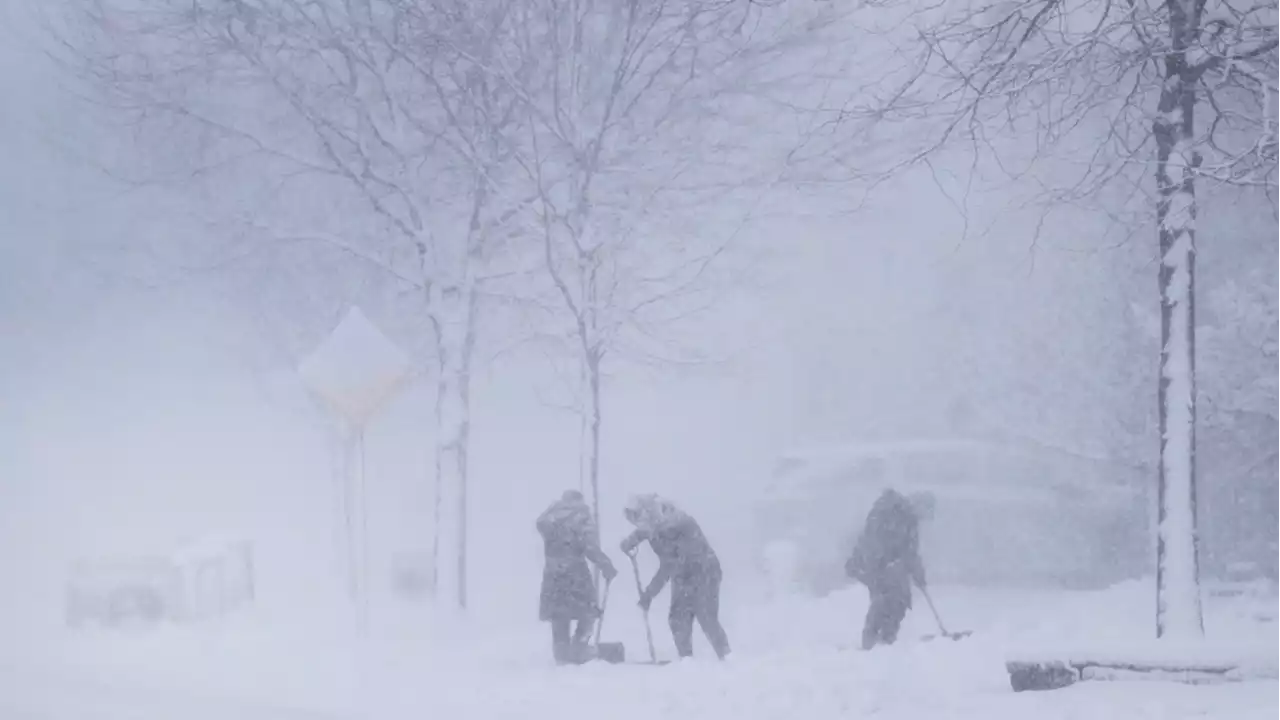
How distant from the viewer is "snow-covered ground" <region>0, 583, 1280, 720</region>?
7.38 m

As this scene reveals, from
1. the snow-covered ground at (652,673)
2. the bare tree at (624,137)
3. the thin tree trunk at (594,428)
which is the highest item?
the bare tree at (624,137)

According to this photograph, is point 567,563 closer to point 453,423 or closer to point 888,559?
point 888,559

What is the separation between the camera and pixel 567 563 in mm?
10727

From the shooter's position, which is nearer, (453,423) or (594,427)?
(594,427)

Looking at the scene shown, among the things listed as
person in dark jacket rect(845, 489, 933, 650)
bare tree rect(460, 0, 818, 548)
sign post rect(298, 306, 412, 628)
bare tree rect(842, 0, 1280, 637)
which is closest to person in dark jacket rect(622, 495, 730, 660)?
person in dark jacket rect(845, 489, 933, 650)

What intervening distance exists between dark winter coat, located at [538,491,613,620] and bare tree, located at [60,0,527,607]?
10.6ft

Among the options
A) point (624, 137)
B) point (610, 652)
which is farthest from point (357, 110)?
point (610, 652)

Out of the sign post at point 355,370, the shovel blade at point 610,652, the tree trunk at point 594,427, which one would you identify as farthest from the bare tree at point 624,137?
the sign post at point 355,370

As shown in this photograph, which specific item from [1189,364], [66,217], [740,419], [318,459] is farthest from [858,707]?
[318,459]

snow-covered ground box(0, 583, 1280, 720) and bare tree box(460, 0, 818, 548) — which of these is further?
bare tree box(460, 0, 818, 548)

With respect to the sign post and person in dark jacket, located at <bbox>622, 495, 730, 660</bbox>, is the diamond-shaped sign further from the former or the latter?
person in dark jacket, located at <bbox>622, 495, 730, 660</bbox>

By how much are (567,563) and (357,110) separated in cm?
662

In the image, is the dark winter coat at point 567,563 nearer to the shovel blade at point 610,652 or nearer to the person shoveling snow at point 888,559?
the shovel blade at point 610,652

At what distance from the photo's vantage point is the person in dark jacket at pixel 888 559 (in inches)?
419
